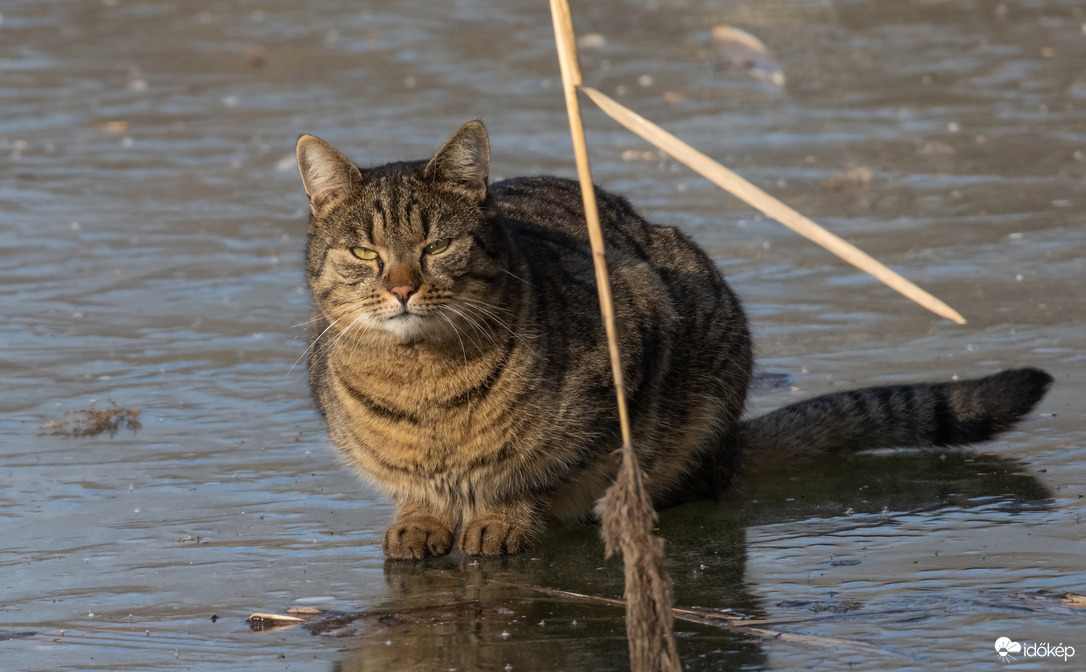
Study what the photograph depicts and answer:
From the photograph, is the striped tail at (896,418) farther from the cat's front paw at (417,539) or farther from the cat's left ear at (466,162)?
the cat's left ear at (466,162)

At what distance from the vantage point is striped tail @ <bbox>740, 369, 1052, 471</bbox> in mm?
4367

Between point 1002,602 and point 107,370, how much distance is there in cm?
369

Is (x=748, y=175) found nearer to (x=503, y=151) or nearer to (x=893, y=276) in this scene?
(x=503, y=151)

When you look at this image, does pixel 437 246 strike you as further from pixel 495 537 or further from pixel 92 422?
pixel 92 422

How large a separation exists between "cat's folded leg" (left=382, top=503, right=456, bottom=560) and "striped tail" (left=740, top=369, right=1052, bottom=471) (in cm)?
106

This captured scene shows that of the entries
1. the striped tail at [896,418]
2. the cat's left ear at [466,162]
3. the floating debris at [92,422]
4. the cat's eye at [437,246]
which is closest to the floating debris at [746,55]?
the striped tail at [896,418]

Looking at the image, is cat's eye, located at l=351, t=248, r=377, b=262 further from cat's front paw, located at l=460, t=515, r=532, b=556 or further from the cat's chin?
cat's front paw, located at l=460, t=515, r=532, b=556

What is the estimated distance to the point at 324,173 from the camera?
418cm

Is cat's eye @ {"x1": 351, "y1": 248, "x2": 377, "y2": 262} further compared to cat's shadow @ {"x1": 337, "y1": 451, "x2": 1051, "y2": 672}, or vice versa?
cat's eye @ {"x1": 351, "y1": 248, "x2": 377, "y2": 262}

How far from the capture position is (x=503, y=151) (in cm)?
Result: 856

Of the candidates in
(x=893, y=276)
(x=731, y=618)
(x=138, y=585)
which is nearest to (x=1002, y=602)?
(x=731, y=618)

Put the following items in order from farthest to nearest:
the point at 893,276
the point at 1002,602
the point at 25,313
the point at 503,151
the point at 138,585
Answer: the point at 503,151 → the point at 25,313 → the point at 138,585 → the point at 1002,602 → the point at 893,276

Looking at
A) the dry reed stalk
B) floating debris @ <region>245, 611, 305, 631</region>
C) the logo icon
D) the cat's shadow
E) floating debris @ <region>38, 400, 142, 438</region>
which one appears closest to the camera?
the dry reed stalk

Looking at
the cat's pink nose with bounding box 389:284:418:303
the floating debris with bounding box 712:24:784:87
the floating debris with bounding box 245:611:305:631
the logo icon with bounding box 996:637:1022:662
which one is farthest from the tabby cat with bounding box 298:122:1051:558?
the floating debris with bounding box 712:24:784:87
